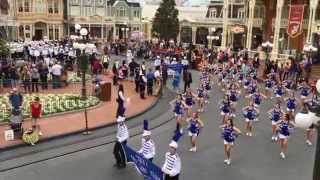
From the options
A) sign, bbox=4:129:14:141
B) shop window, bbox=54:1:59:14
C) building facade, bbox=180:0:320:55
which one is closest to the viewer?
sign, bbox=4:129:14:141

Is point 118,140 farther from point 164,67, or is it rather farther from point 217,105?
point 164,67

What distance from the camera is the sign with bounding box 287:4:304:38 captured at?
3594 cm

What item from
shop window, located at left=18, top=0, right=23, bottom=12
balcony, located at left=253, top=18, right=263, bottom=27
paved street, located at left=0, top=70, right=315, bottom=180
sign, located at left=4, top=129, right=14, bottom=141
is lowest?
paved street, located at left=0, top=70, right=315, bottom=180

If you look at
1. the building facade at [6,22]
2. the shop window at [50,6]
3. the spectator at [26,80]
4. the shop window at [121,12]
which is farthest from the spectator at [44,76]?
the shop window at [121,12]

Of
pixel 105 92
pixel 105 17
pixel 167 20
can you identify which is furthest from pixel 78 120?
pixel 105 17

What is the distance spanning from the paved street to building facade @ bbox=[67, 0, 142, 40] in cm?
4970

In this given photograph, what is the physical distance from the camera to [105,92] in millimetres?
24219

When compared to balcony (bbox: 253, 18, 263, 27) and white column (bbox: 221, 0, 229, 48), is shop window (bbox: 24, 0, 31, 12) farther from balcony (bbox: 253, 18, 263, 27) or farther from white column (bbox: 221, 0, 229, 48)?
balcony (bbox: 253, 18, 263, 27)

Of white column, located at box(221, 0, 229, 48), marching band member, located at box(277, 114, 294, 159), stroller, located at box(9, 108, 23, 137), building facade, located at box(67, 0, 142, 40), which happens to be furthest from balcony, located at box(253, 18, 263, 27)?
stroller, located at box(9, 108, 23, 137)

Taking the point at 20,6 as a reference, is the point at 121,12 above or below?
above

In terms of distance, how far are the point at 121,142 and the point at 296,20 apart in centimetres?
2703

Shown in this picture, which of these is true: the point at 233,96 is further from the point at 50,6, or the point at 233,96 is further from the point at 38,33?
the point at 50,6

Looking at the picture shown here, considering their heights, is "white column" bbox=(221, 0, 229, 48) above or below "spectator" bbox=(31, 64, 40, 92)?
above

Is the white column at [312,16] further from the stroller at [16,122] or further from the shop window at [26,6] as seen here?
the shop window at [26,6]
